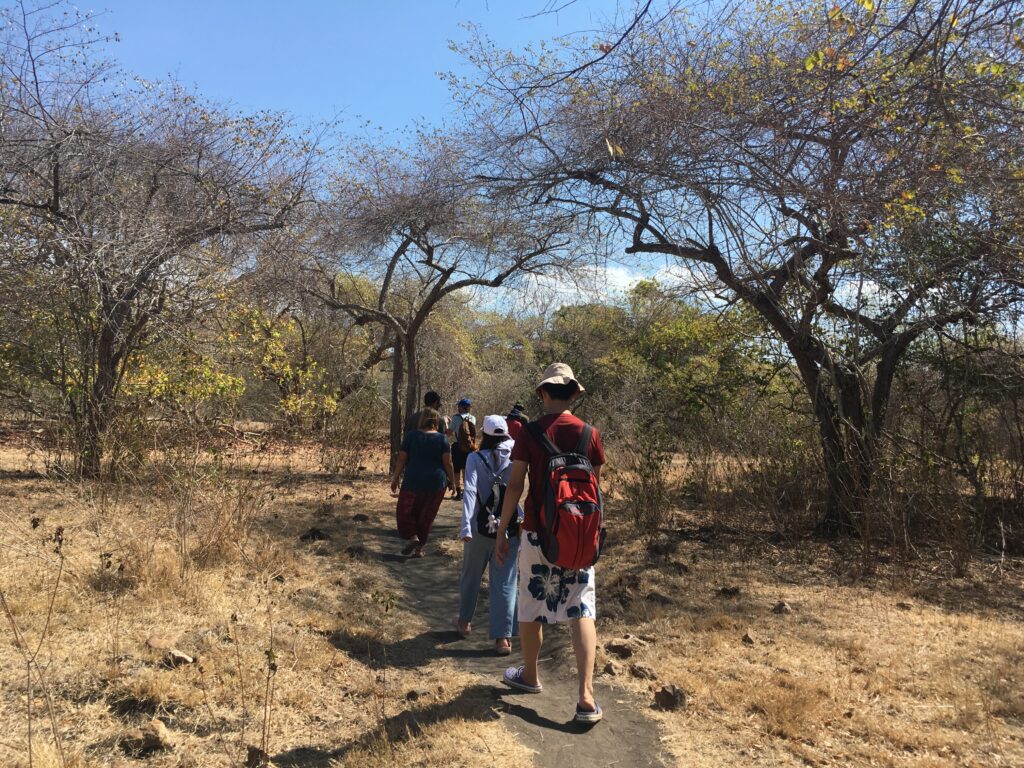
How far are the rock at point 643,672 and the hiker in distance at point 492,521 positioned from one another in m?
0.86

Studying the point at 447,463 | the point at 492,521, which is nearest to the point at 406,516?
the point at 447,463

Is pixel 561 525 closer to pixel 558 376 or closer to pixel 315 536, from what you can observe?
pixel 558 376

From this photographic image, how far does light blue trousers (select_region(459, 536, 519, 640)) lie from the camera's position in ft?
15.1

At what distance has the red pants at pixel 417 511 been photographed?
6.85 metres

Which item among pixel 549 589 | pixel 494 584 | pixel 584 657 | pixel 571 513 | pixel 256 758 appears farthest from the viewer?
pixel 494 584

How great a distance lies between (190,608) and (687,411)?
8.04 metres

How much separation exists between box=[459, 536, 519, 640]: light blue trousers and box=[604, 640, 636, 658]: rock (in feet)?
2.06

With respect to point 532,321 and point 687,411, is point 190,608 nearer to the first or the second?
point 687,411

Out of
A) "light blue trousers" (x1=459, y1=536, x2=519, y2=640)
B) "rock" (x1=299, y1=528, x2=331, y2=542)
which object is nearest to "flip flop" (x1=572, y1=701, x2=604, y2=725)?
"light blue trousers" (x1=459, y1=536, x2=519, y2=640)

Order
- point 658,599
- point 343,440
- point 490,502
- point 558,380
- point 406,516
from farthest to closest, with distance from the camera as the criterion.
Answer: point 343,440
point 406,516
point 658,599
point 490,502
point 558,380

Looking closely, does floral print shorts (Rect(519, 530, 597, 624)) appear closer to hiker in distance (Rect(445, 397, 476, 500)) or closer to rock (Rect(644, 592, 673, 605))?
rock (Rect(644, 592, 673, 605))

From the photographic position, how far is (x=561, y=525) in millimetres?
3377

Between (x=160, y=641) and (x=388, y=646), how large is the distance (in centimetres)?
139

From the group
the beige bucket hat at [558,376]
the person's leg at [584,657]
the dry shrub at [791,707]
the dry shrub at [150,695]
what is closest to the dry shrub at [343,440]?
the dry shrub at [150,695]
